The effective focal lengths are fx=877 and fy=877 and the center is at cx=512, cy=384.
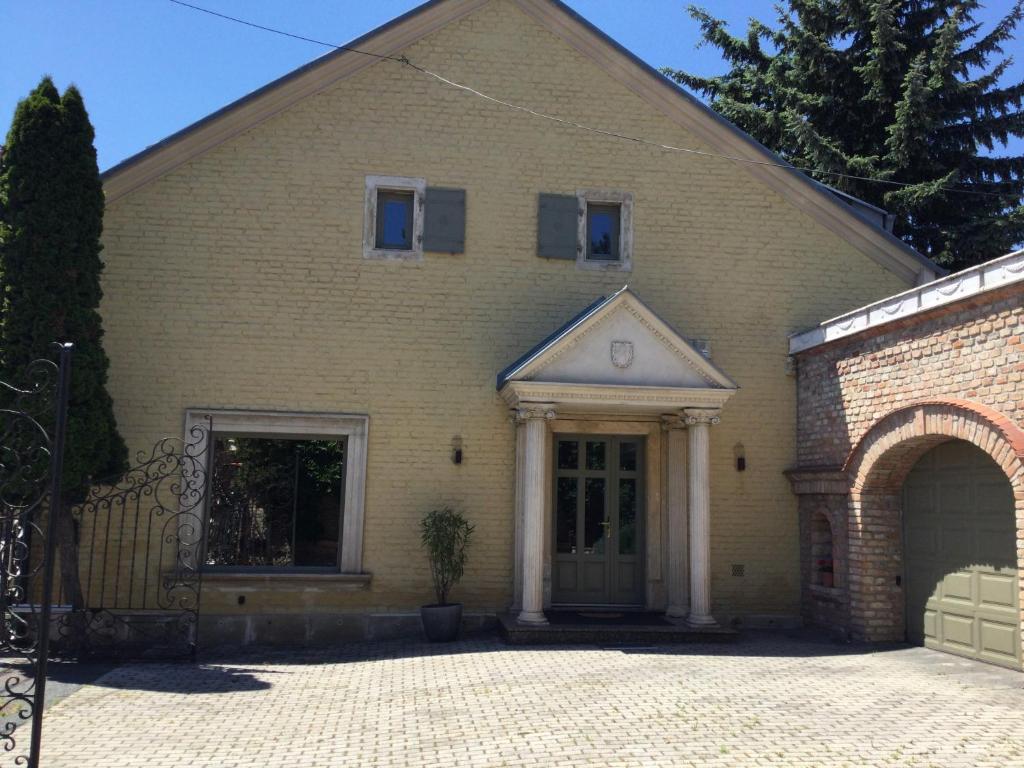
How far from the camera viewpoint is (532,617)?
35.1ft

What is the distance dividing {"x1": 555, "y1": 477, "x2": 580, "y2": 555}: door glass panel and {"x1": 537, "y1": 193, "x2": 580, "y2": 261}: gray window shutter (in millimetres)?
3193

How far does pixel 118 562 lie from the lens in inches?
434

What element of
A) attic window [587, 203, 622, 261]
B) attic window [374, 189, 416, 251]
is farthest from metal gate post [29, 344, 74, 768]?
attic window [587, 203, 622, 261]

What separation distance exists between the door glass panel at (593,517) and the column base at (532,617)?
5.66 feet

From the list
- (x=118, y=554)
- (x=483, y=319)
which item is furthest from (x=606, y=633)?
(x=118, y=554)

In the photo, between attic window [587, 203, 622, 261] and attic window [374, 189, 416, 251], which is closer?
attic window [374, 189, 416, 251]

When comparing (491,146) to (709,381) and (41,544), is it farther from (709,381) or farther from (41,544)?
(41,544)

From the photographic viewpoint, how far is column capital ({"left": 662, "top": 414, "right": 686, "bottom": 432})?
38.6ft

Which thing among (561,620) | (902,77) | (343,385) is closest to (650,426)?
(561,620)

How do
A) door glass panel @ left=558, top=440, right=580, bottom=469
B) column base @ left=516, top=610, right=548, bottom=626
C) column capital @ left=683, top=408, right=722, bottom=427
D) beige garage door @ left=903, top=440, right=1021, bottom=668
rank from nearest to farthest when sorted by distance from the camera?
beige garage door @ left=903, top=440, right=1021, bottom=668, column base @ left=516, top=610, right=548, bottom=626, column capital @ left=683, top=408, right=722, bottom=427, door glass panel @ left=558, top=440, right=580, bottom=469

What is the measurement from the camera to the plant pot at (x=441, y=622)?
35.5 ft

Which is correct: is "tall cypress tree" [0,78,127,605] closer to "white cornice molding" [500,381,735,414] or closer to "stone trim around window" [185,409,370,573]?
"stone trim around window" [185,409,370,573]

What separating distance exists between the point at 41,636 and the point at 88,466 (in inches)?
201

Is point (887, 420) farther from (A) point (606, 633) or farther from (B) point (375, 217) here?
(B) point (375, 217)
